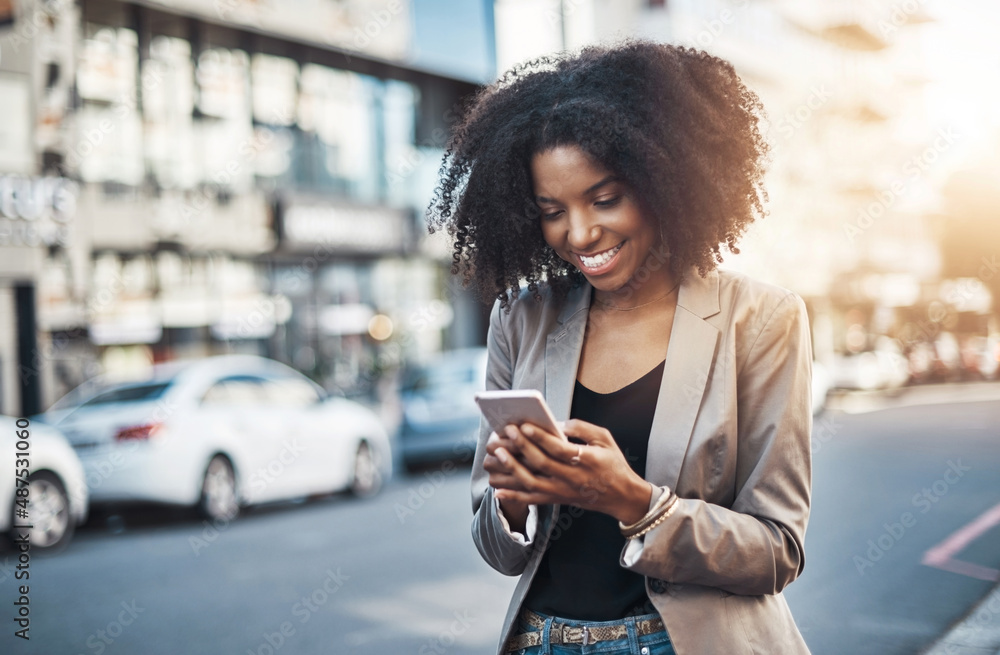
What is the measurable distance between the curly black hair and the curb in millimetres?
3715

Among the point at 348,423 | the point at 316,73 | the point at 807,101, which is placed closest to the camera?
the point at 348,423

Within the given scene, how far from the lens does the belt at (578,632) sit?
179cm

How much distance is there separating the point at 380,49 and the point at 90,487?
654 inches

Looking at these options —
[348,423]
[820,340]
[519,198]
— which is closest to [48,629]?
[519,198]

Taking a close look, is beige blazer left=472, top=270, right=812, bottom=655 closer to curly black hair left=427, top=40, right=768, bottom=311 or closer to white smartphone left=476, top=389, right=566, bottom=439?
curly black hair left=427, top=40, right=768, bottom=311

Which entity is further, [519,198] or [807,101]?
[807,101]

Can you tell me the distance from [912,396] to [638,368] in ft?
97.8

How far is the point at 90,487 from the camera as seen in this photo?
9805mm

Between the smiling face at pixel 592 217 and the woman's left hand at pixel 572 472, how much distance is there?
0.44m

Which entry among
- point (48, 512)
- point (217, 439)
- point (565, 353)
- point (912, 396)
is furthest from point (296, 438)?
point (912, 396)

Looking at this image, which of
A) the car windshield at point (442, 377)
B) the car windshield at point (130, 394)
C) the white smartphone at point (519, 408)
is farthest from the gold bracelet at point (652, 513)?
the car windshield at point (442, 377)

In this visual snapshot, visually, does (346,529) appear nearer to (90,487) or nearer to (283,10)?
(90,487)

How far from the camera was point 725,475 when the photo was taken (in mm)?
1807

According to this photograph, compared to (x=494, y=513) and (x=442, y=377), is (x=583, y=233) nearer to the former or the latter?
(x=494, y=513)
